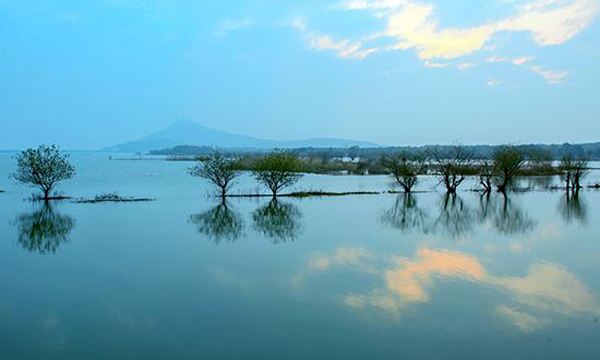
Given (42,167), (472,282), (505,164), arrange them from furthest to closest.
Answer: (505,164) < (42,167) < (472,282)

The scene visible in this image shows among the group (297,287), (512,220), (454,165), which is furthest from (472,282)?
(454,165)

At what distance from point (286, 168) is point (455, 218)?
1157 centimetres

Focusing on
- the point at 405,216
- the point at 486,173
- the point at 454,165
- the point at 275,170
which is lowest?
the point at 405,216

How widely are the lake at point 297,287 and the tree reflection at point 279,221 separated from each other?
0.13 metres

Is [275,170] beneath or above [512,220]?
above

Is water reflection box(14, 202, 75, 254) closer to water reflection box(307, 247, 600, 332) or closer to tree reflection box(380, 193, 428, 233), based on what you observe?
water reflection box(307, 247, 600, 332)

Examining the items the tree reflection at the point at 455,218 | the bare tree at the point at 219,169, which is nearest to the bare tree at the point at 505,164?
the tree reflection at the point at 455,218

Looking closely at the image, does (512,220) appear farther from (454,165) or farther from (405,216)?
(454,165)

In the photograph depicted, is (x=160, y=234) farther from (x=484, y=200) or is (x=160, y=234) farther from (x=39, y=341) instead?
(x=484, y=200)

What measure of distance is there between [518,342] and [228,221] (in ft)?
49.7

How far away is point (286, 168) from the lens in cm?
3212

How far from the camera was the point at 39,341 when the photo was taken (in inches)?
326

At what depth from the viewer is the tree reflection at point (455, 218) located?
20.2m

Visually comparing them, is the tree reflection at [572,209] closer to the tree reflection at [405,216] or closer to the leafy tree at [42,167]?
the tree reflection at [405,216]
